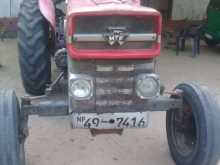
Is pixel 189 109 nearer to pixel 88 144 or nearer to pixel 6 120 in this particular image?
pixel 88 144

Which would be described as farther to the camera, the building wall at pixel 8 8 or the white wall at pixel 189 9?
the white wall at pixel 189 9

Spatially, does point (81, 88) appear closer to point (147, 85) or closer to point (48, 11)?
point (147, 85)

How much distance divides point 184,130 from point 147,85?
86 centimetres

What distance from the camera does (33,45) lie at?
451cm

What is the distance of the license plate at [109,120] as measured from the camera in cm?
347

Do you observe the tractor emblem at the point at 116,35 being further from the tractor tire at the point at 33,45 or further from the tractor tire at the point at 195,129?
the tractor tire at the point at 33,45

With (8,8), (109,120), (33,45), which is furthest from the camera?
(8,8)

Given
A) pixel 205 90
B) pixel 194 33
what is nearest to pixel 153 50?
pixel 205 90

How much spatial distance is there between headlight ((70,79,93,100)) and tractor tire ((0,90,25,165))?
1.43ft

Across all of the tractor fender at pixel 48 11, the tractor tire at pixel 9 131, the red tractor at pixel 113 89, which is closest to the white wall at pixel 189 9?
the tractor fender at pixel 48 11

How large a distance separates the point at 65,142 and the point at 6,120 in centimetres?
127

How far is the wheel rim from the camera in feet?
12.8

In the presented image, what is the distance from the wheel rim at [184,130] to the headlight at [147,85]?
54 cm

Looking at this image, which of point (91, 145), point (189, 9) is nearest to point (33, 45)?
point (91, 145)
